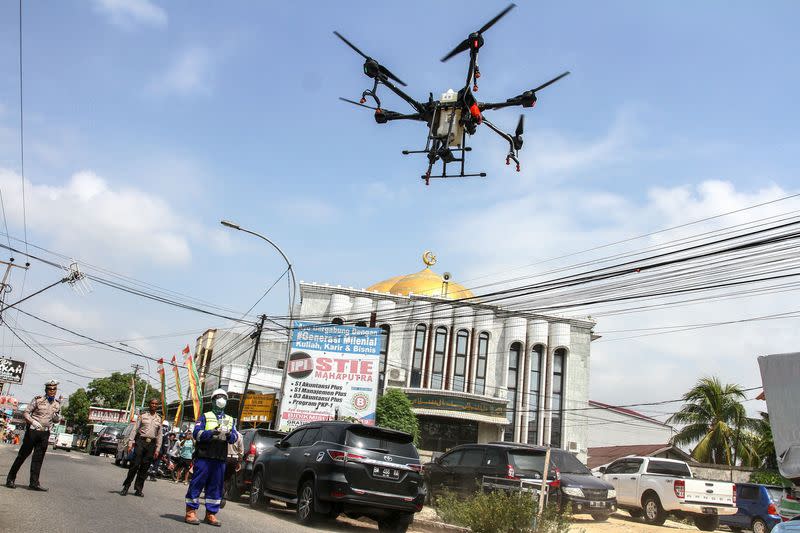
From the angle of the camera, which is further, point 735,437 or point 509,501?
point 735,437

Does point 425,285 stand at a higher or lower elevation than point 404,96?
higher

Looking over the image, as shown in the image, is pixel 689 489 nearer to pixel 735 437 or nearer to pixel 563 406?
pixel 735 437

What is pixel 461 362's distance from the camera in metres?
47.8

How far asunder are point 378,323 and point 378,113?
110 ft

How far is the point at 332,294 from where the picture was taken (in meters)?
47.8

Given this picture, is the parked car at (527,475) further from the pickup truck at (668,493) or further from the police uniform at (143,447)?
the police uniform at (143,447)

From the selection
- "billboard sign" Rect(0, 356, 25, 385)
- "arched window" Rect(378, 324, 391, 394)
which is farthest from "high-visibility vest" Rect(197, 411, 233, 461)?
"billboard sign" Rect(0, 356, 25, 385)

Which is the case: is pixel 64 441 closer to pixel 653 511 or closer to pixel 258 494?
pixel 258 494

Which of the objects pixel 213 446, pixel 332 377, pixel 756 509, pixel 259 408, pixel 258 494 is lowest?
pixel 258 494

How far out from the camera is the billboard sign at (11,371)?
225 ft

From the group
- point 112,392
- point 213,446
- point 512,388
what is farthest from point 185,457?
point 112,392

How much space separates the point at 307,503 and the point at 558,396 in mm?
40844

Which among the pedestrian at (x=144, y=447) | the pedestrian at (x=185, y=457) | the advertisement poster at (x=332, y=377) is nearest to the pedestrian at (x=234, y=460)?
the pedestrian at (x=144, y=447)

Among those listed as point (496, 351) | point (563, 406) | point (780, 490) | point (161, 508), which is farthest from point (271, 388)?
point (161, 508)
